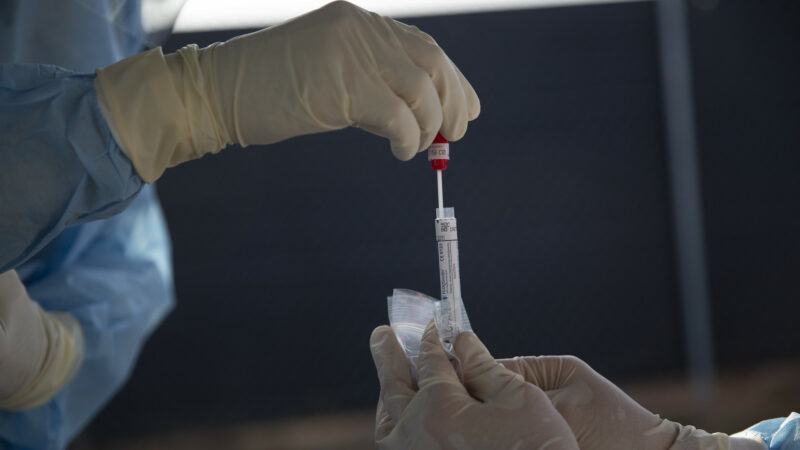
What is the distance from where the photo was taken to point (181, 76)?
2.89 ft

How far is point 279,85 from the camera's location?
0.89 metres

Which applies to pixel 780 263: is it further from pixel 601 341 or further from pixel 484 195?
pixel 484 195

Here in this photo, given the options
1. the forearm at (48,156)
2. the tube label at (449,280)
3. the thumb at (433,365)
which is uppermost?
the forearm at (48,156)

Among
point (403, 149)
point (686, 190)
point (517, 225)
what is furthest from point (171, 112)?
point (686, 190)

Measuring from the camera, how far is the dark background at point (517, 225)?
9.46 ft

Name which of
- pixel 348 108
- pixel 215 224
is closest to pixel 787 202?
pixel 215 224

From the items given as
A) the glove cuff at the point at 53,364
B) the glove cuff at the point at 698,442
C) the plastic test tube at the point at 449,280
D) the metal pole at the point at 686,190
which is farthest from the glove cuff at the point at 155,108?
the metal pole at the point at 686,190

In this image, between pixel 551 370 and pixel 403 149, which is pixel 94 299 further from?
pixel 551 370

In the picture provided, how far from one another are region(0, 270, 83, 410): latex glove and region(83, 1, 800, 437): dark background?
1.62 metres

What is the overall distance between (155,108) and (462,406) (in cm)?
54

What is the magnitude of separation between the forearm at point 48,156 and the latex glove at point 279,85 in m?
0.03

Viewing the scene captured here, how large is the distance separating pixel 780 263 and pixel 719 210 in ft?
1.34

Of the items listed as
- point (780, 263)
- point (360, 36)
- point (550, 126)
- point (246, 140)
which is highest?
point (550, 126)

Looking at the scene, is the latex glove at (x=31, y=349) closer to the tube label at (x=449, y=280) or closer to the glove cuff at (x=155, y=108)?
the glove cuff at (x=155, y=108)
